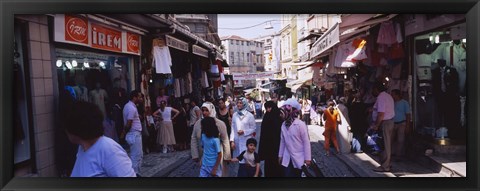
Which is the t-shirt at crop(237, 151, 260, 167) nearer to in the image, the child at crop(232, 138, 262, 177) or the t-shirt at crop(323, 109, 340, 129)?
the child at crop(232, 138, 262, 177)

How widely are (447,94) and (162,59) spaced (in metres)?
4.25

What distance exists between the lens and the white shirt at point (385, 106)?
6531 millimetres

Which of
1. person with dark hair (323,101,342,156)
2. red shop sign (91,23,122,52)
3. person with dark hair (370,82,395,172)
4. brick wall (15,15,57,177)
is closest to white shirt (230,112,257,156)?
person with dark hair (323,101,342,156)

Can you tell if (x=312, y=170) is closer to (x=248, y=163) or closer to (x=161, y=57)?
(x=248, y=163)

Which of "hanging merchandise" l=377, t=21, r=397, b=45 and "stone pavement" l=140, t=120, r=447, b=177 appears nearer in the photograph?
"stone pavement" l=140, t=120, r=447, b=177

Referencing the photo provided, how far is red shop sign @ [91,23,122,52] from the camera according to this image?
20.3 ft

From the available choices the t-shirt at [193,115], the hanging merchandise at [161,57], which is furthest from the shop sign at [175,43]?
the t-shirt at [193,115]

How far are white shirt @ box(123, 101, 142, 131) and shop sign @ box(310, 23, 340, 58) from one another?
330cm

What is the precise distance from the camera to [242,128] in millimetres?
6426

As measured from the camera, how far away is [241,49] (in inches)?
273

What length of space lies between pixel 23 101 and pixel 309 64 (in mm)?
5010

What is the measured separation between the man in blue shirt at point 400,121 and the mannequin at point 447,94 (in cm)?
48

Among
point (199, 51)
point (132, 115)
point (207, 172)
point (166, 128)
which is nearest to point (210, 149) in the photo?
point (207, 172)
